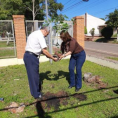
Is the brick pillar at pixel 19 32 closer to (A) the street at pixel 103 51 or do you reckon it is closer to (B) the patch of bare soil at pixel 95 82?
(B) the patch of bare soil at pixel 95 82

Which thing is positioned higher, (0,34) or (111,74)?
(0,34)

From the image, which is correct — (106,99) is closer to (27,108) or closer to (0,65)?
(27,108)

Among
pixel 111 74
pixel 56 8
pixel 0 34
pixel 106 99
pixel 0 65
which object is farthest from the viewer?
pixel 56 8

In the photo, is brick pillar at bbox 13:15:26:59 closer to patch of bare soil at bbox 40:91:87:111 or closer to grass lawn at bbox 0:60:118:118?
grass lawn at bbox 0:60:118:118

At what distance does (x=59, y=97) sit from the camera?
3.58m

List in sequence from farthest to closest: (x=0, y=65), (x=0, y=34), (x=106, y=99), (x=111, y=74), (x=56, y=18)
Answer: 1. (x=0, y=34)
2. (x=0, y=65)
3. (x=111, y=74)
4. (x=56, y=18)
5. (x=106, y=99)

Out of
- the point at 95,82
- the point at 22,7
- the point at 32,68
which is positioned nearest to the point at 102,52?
the point at 95,82

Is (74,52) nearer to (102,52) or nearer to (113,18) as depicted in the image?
(102,52)

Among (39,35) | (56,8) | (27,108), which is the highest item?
(56,8)

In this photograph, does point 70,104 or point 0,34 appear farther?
point 0,34

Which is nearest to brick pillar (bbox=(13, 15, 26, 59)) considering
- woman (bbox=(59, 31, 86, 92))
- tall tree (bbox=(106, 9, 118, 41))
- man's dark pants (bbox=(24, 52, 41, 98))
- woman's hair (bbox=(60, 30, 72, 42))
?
woman (bbox=(59, 31, 86, 92))

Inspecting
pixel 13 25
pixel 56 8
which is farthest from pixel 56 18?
pixel 56 8

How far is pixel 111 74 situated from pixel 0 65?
18.0ft

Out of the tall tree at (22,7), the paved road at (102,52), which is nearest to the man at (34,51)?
the paved road at (102,52)
